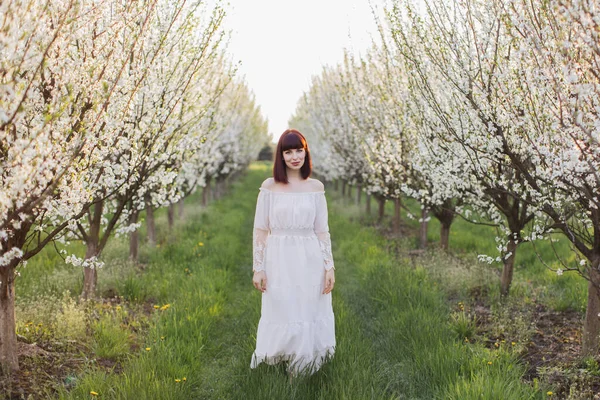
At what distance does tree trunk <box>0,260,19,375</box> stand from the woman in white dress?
6.70 ft

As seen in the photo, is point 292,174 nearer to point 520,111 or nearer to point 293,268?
point 293,268

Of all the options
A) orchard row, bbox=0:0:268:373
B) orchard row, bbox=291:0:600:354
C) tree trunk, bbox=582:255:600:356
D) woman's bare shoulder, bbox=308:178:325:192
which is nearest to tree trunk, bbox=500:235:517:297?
orchard row, bbox=291:0:600:354

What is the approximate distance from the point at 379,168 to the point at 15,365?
7363mm

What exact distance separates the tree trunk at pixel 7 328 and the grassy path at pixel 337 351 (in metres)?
0.63

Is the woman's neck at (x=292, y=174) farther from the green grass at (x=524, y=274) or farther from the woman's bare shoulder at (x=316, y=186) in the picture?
the green grass at (x=524, y=274)

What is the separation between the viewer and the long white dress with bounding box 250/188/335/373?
418cm

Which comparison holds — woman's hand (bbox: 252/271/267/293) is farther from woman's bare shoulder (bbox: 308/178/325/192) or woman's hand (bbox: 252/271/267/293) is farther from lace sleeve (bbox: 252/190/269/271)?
woman's bare shoulder (bbox: 308/178/325/192)

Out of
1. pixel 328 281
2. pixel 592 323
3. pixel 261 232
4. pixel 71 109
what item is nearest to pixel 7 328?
pixel 71 109

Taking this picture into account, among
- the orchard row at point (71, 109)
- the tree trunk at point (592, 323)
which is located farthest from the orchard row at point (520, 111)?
the orchard row at point (71, 109)

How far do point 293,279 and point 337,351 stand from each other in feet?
2.83

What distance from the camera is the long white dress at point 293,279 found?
164 inches

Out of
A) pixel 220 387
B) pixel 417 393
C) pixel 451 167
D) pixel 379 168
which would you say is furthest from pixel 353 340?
pixel 379 168

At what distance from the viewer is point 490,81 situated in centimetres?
457

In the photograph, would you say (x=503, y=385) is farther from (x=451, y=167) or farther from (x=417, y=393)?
(x=451, y=167)
